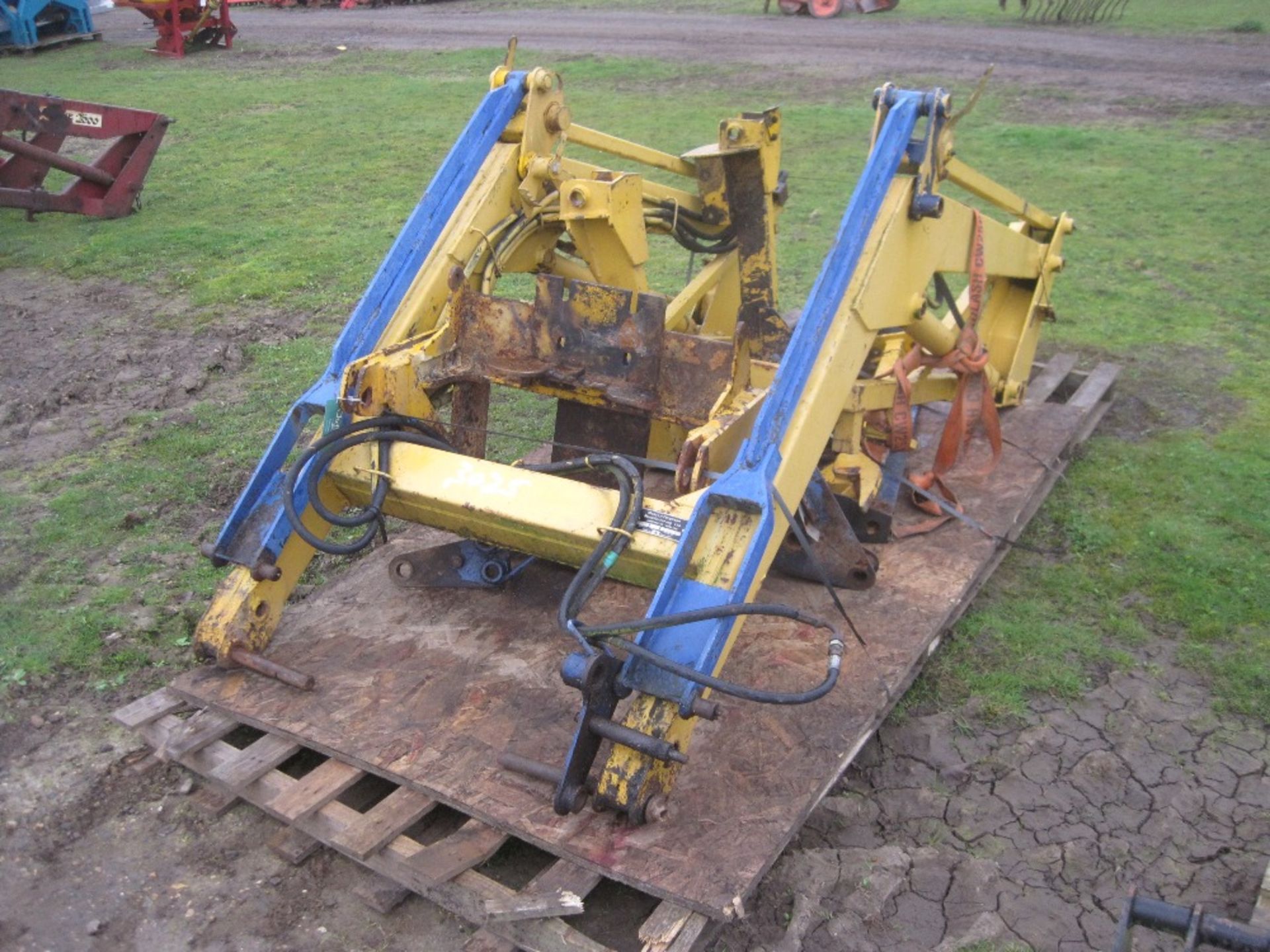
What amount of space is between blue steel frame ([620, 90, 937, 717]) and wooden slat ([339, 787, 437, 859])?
0.73 m

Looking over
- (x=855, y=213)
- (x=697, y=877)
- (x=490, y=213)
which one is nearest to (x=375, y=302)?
(x=490, y=213)

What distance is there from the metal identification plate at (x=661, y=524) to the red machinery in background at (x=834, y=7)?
17.0m

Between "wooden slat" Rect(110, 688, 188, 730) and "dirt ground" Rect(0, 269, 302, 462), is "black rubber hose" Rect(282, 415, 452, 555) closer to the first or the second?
"wooden slat" Rect(110, 688, 188, 730)

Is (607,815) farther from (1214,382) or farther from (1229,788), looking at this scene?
(1214,382)

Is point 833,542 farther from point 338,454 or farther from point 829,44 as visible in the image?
point 829,44

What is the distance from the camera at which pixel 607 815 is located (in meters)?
3.33

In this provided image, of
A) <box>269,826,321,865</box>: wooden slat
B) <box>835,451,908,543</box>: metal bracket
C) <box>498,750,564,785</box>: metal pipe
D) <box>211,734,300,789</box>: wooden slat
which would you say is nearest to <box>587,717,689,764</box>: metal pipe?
<box>498,750,564,785</box>: metal pipe

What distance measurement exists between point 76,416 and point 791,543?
3859mm

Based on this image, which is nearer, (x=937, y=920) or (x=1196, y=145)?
(x=937, y=920)

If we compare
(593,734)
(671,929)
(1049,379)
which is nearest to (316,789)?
(593,734)

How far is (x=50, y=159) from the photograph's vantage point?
9523 mm

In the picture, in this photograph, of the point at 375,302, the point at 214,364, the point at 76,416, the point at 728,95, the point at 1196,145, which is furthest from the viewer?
the point at 728,95

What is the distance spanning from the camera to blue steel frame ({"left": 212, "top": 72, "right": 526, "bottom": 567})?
155 inches

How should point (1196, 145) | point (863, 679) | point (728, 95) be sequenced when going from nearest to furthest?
point (863, 679), point (1196, 145), point (728, 95)
